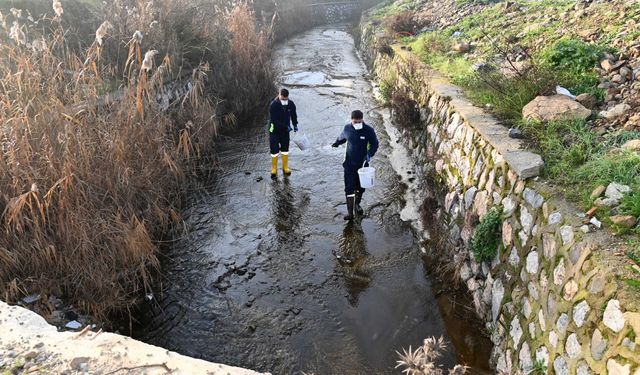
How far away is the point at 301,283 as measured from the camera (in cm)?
556

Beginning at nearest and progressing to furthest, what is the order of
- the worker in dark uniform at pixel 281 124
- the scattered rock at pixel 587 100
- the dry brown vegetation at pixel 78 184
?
the dry brown vegetation at pixel 78 184
the scattered rock at pixel 587 100
the worker in dark uniform at pixel 281 124

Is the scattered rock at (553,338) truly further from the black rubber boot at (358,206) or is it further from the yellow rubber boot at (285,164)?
the yellow rubber boot at (285,164)

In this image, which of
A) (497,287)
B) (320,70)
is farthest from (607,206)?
(320,70)

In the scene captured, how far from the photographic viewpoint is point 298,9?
20453 mm

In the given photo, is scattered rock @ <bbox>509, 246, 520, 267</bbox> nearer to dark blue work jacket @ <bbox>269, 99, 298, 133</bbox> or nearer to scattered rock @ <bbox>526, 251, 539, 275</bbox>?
scattered rock @ <bbox>526, 251, 539, 275</bbox>

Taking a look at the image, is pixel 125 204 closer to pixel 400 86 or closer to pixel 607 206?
pixel 607 206

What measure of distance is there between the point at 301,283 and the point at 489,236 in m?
2.15

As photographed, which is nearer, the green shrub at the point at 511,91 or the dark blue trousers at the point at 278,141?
the green shrub at the point at 511,91

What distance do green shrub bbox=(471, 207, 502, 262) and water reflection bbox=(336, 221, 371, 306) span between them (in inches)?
53.3

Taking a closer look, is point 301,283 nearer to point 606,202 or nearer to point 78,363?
point 78,363

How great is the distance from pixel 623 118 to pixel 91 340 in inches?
203

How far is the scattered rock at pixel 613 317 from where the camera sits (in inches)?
114

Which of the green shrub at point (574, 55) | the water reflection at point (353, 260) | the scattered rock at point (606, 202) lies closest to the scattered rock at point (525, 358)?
the scattered rock at point (606, 202)

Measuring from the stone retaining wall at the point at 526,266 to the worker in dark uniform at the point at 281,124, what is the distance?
245 cm
